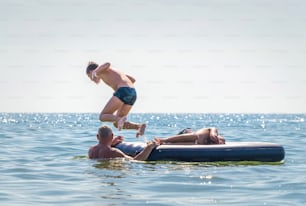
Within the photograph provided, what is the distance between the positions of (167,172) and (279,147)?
3474 millimetres

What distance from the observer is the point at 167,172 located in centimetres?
1247

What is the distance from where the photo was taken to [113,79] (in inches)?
538

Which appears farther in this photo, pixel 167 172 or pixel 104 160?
pixel 104 160

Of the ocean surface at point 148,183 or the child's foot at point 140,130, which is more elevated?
the child's foot at point 140,130

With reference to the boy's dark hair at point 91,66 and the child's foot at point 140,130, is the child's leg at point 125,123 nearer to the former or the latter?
the child's foot at point 140,130

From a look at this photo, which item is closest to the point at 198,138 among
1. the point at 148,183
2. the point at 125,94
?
the point at 125,94

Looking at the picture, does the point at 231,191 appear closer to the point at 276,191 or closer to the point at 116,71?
the point at 276,191

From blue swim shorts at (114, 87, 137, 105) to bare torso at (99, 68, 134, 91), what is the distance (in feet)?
0.43

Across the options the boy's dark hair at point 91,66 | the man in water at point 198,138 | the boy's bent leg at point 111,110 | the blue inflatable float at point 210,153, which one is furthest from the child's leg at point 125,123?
the man in water at point 198,138

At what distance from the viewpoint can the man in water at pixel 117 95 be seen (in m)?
13.2

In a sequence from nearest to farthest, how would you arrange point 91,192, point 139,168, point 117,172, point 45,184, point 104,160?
point 91,192, point 45,184, point 117,172, point 139,168, point 104,160

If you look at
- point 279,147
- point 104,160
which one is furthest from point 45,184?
point 279,147

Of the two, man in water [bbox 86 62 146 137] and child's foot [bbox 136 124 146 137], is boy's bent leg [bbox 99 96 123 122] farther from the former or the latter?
child's foot [bbox 136 124 146 137]

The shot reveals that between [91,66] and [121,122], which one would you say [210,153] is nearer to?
[121,122]
